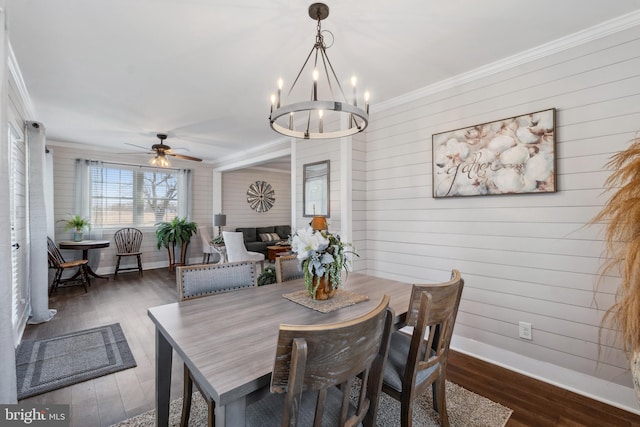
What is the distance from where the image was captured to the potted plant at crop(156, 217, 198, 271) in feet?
20.4

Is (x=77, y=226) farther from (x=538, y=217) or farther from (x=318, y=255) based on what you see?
(x=538, y=217)

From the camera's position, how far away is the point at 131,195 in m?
6.28

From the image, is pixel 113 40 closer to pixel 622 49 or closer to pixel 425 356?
pixel 425 356

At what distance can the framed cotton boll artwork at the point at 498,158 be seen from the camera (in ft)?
7.35

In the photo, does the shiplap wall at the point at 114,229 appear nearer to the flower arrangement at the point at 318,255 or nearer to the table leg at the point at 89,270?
the table leg at the point at 89,270

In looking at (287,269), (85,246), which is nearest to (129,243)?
(85,246)

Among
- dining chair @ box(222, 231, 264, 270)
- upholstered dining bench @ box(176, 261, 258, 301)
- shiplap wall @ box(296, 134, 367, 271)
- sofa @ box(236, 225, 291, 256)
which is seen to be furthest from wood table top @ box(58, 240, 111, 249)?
upholstered dining bench @ box(176, 261, 258, 301)

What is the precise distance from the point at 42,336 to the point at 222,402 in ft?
11.1

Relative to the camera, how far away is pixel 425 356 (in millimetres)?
1468

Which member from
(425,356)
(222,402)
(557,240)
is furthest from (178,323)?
(557,240)

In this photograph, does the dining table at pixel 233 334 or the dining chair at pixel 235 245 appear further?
the dining chair at pixel 235 245

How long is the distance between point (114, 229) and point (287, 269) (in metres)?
5.39

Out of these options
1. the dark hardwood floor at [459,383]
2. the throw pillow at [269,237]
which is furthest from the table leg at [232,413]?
the throw pillow at [269,237]

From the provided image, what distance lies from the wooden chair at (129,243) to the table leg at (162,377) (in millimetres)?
5013
